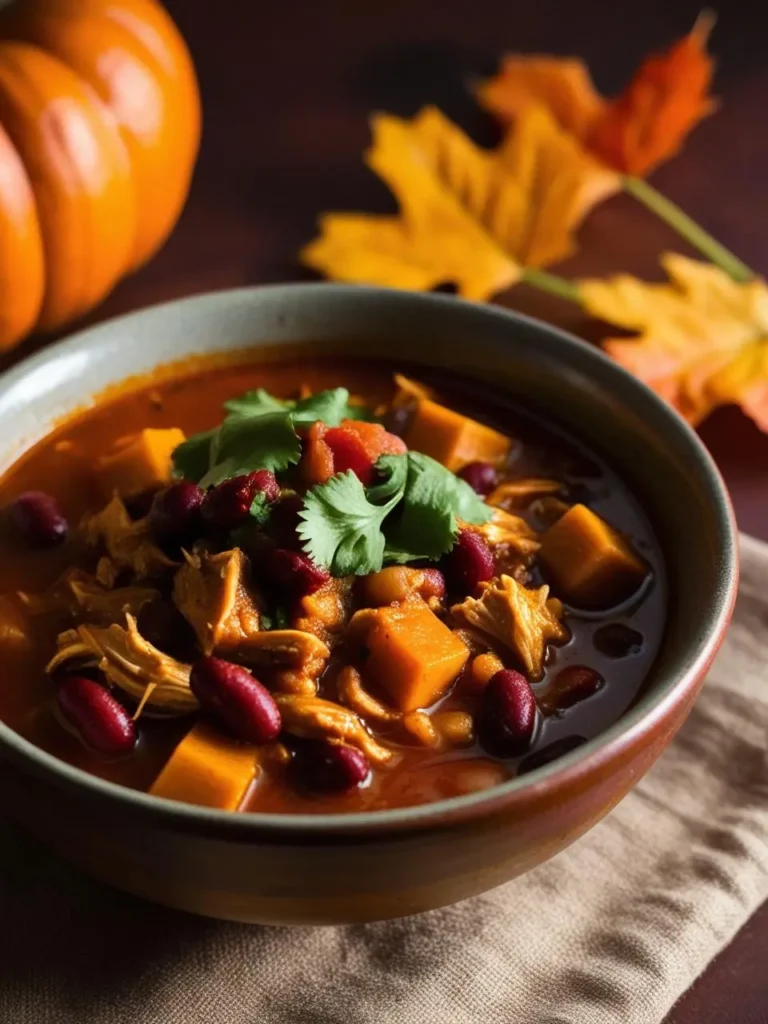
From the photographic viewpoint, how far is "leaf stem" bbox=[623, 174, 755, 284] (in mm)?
3697

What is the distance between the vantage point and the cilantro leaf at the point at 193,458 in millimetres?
2527

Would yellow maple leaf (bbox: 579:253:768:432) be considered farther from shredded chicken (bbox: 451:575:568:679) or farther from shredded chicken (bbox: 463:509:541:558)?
shredded chicken (bbox: 451:575:568:679)

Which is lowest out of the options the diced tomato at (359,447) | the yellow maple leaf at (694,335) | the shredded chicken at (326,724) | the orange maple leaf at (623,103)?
the shredded chicken at (326,724)

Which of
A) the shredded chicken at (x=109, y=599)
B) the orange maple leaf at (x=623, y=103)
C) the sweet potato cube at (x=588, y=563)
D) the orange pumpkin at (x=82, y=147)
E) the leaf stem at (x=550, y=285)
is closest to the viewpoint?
the shredded chicken at (x=109, y=599)

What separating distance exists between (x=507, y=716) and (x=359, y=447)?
590mm

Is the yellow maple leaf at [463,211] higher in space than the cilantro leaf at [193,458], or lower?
higher

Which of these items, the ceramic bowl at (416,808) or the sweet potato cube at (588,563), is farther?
the sweet potato cube at (588,563)

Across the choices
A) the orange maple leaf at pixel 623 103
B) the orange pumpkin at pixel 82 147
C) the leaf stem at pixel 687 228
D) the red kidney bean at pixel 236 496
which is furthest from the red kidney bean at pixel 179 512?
the orange maple leaf at pixel 623 103

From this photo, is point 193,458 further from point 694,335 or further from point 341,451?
point 694,335

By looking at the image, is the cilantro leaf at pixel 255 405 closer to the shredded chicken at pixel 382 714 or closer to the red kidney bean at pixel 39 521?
the red kidney bean at pixel 39 521

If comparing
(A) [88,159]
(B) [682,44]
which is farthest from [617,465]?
(B) [682,44]

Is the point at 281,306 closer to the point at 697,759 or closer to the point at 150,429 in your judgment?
the point at 150,429

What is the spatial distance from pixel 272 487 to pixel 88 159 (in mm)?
1378

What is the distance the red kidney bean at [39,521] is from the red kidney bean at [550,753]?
99cm
